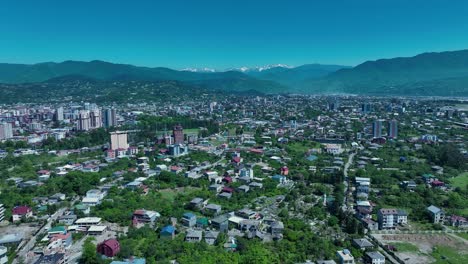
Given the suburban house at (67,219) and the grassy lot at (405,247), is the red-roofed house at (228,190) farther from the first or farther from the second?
the grassy lot at (405,247)

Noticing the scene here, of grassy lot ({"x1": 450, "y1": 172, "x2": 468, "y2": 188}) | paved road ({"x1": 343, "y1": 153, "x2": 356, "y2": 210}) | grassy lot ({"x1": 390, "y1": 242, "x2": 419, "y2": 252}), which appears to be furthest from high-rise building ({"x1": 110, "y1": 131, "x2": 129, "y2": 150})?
grassy lot ({"x1": 450, "y1": 172, "x2": 468, "y2": 188})

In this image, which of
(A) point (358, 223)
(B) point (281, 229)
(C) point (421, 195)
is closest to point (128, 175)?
(B) point (281, 229)

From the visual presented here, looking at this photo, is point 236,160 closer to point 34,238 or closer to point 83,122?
point 34,238

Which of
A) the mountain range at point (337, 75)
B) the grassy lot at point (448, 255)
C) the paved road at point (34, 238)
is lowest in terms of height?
the grassy lot at point (448, 255)

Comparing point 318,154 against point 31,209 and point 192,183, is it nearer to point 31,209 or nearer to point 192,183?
point 192,183

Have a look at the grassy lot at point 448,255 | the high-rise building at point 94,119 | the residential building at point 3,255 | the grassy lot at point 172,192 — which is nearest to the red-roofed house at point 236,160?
the grassy lot at point 172,192

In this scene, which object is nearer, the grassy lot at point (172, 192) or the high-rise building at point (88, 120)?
the grassy lot at point (172, 192)

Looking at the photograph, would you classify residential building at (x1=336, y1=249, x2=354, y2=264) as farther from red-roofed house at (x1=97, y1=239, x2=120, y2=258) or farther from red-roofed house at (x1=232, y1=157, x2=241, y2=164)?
red-roofed house at (x1=232, y1=157, x2=241, y2=164)
